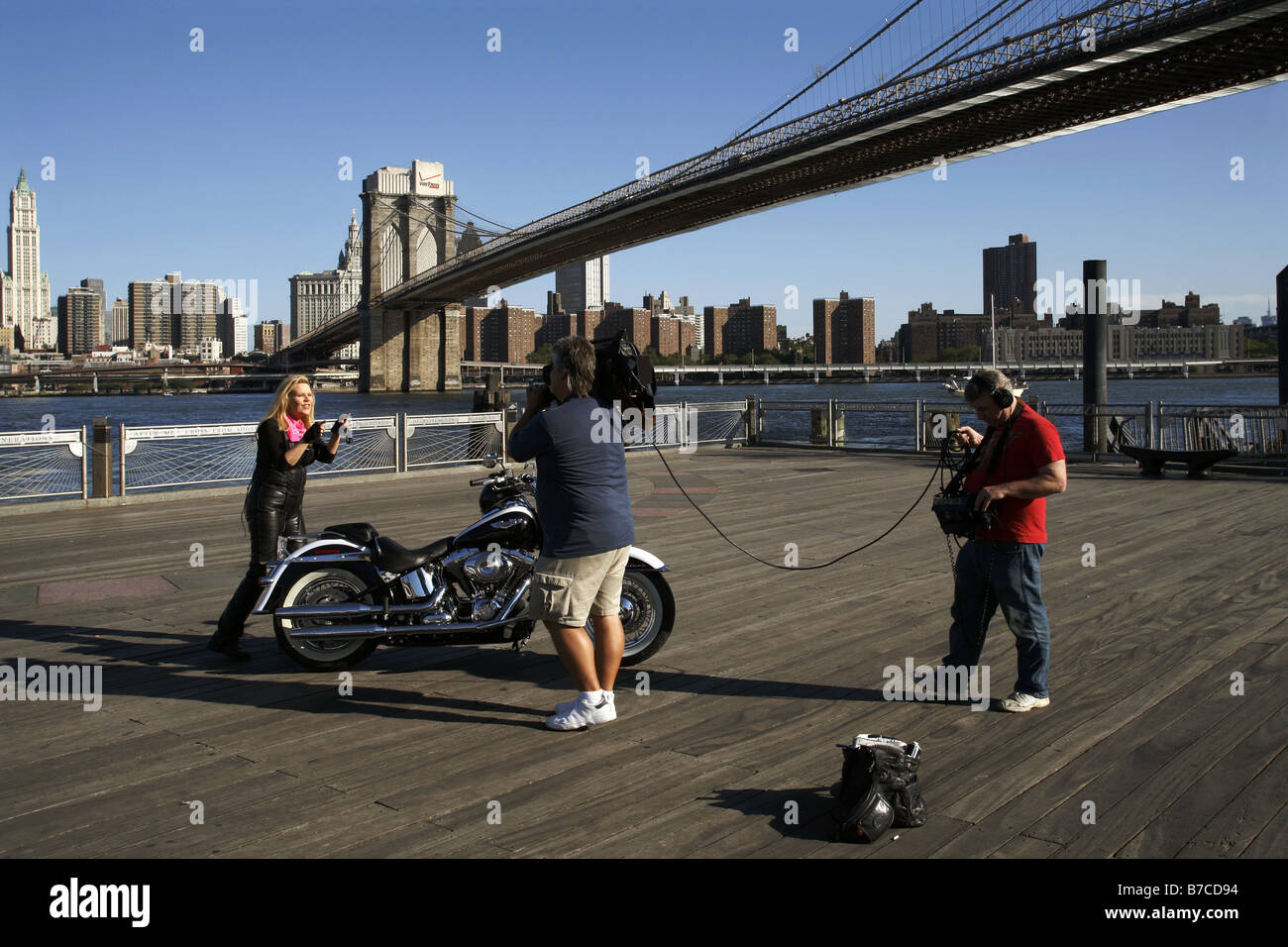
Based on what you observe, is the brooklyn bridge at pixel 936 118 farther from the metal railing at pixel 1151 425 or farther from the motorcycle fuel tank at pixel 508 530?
the motorcycle fuel tank at pixel 508 530

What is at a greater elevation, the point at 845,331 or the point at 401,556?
the point at 845,331

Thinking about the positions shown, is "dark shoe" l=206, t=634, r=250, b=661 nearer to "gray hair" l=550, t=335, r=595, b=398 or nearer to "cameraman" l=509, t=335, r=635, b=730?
"cameraman" l=509, t=335, r=635, b=730

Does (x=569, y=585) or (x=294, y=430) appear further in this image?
(x=294, y=430)

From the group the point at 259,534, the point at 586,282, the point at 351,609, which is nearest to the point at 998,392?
the point at 351,609

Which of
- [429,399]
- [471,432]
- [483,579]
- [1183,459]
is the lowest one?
[483,579]

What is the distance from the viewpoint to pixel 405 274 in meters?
80.2

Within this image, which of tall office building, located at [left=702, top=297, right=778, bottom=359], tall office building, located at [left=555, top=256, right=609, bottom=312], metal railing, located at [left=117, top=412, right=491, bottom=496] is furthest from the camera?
tall office building, located at [left=702, top=297, right=778, bottom=359]

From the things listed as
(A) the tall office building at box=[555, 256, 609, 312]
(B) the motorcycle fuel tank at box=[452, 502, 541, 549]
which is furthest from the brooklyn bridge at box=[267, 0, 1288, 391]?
(B) the motorcycle fuel tank at box=[452, 502, 541, 549]

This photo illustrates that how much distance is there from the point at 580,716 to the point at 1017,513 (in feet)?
6.83

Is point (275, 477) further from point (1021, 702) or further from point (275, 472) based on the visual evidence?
point (1021, 702)

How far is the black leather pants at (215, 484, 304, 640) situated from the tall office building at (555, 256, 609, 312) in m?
51.3

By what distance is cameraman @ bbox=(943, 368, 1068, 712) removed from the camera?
458 centimetres

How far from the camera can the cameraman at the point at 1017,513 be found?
458cm
